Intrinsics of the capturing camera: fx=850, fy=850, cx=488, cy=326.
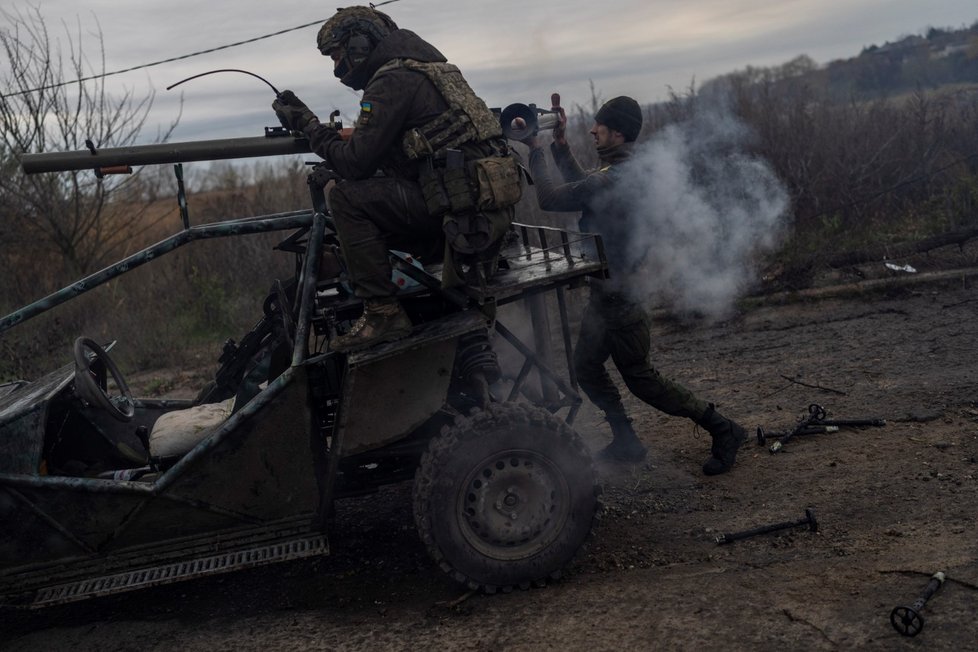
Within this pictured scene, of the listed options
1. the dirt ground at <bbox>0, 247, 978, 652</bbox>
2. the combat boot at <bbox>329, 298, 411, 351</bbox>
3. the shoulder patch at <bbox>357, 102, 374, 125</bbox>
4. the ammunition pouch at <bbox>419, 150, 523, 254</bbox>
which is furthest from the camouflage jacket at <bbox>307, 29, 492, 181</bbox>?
the dirt ground at <bbox>0, 247, 978, 652</bbox>

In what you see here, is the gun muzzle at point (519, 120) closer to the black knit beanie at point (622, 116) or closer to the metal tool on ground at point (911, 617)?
the black knit beanie at point (622, 116)

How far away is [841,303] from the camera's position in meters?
7.62

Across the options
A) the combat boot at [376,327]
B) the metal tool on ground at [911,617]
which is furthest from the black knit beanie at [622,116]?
the metal tool on ground at [911,617]

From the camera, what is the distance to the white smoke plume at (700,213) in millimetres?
5207

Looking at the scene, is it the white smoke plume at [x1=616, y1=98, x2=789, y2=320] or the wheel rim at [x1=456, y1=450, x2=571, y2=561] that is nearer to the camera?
the wheel rim at [x1=456, y1=450, x2=571, y2=561]

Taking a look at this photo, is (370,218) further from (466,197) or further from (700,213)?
(700,213)

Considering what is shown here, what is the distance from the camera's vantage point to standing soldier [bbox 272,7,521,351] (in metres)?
3.60

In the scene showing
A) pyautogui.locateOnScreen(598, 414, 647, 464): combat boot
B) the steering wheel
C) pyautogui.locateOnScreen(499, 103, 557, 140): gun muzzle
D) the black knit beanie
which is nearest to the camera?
the steering wheel

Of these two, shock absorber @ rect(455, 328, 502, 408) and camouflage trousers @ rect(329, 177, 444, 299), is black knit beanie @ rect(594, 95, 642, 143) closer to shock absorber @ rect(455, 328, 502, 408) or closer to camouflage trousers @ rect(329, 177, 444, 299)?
camouflage trousers @ rect(329, 177, 444, 299)

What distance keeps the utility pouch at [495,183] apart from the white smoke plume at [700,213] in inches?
48.1

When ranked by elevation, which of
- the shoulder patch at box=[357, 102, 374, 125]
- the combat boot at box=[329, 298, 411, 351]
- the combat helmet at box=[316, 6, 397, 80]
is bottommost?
the combat boot at box=[329, 298, 411, 351]

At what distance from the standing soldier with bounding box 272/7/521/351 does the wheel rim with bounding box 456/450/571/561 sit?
2.41 ft

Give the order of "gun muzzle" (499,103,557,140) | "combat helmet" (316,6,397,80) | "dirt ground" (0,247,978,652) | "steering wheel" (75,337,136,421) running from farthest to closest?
"gun muzzle" (499,103,557,140), "steering wheel" (75,337,136,421), "combat helmet" (316,6,397,80), "dirt ground" (0,247,978,652)

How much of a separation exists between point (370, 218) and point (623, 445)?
2.32 meters
